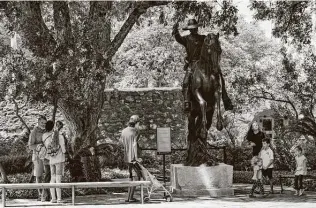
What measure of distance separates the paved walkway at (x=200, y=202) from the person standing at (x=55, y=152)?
18.5 inches

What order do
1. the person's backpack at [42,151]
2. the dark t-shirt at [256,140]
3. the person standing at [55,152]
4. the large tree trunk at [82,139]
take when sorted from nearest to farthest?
the person standing at [55,152] → the person's backpack at [42,151] → the dark t-shirt at [256,140] → the large tree trunk at [82,139]

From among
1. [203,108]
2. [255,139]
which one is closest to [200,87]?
[203,108]

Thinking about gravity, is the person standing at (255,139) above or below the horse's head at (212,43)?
below

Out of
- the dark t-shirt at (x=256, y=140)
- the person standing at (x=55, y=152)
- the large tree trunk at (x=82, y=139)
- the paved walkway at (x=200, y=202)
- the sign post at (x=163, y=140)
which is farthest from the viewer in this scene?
the sign post at (x=163, y=140)

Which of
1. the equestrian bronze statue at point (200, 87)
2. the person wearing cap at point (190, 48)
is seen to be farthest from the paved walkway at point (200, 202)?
the person wearing cap at point (190, 48)

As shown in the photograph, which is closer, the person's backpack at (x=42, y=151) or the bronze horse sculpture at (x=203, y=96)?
the person's backpack at (x=42, y=151)

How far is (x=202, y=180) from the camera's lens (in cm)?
1542

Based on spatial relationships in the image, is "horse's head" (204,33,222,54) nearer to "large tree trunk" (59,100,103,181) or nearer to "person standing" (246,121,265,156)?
"person standing" (246,121,265,156)

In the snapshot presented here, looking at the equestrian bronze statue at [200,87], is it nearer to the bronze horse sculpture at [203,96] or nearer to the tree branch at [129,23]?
the bronze horse sculpture at [203,96]

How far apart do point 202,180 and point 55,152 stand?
3297 millimetres

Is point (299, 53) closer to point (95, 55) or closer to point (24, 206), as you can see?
point (95, 55)

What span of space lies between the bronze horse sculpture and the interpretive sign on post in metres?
2.08

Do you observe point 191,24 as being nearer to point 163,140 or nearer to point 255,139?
point 255,139

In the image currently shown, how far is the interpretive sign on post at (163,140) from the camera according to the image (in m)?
18.0
